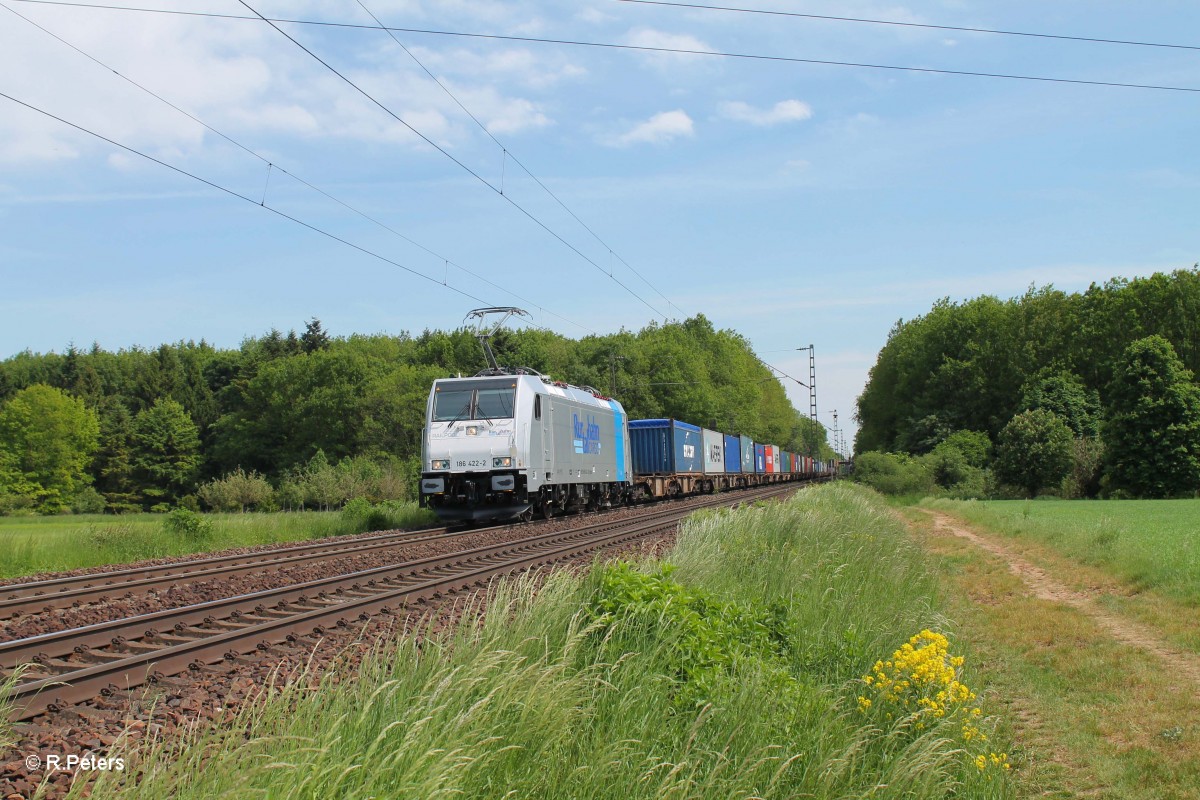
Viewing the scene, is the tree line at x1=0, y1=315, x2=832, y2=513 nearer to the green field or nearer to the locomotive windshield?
the green field

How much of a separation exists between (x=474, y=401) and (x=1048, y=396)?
5738 cm

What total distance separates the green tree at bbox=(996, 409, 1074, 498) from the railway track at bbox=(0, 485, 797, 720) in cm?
4838

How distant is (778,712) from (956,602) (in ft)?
28.9

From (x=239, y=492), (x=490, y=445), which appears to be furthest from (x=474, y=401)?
(x=239, y=492)

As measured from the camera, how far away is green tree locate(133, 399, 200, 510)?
76.2 meters

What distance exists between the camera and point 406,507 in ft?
82.0

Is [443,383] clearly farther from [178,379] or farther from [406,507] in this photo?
[178,379]

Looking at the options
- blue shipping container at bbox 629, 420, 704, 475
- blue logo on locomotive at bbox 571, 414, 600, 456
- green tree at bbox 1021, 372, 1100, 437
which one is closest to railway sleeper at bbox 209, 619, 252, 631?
blue logo on locomotive at bbox 571, 414, 600, 456

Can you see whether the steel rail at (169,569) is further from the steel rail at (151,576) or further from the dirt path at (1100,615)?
the dirt path at (1100,615)

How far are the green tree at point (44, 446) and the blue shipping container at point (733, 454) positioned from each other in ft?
174

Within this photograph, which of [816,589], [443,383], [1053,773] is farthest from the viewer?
[443,383]

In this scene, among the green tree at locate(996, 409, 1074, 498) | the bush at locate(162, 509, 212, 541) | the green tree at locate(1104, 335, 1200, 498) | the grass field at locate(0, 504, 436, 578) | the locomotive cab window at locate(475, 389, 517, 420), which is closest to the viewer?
the grass field at locate(0, 504, 436, 578)

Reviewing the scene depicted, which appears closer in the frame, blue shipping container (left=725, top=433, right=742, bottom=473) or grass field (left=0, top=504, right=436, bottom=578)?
grass field (left=0, top=504, right=436, bottom=578)

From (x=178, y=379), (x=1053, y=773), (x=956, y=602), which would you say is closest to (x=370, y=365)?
(x=178, y=379)
